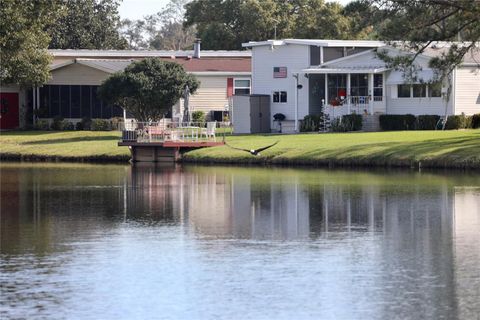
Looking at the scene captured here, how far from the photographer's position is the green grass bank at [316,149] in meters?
51.0

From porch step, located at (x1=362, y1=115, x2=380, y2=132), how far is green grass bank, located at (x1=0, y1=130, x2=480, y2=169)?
3.47 metres

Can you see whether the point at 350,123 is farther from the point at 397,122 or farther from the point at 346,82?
the point at 346,82

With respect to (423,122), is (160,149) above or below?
below

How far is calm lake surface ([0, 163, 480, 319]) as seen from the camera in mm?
22156

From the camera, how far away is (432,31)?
1829 inches

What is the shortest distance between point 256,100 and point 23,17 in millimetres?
→ 13508

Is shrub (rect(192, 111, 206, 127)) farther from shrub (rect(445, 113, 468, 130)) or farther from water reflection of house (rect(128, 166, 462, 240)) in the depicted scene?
water reflection of house (rect(128, 166, 462, 240))

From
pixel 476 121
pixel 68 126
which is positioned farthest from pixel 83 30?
pixel 476 121

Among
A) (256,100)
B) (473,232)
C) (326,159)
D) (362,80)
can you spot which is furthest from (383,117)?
(473,232)

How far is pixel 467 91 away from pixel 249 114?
1203cm

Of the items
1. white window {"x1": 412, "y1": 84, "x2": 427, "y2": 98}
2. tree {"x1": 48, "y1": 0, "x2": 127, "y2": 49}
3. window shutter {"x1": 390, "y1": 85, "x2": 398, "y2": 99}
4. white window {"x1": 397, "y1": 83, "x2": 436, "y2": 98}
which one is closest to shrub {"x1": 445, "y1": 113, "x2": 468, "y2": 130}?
white window {"x1": 397, "y1": 83, "x2": 436, "y2": 98}

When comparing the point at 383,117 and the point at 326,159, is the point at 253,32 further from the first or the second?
the point at 326,159

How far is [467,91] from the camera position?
211 ft

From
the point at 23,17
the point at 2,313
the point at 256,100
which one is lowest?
the point at 2,313
